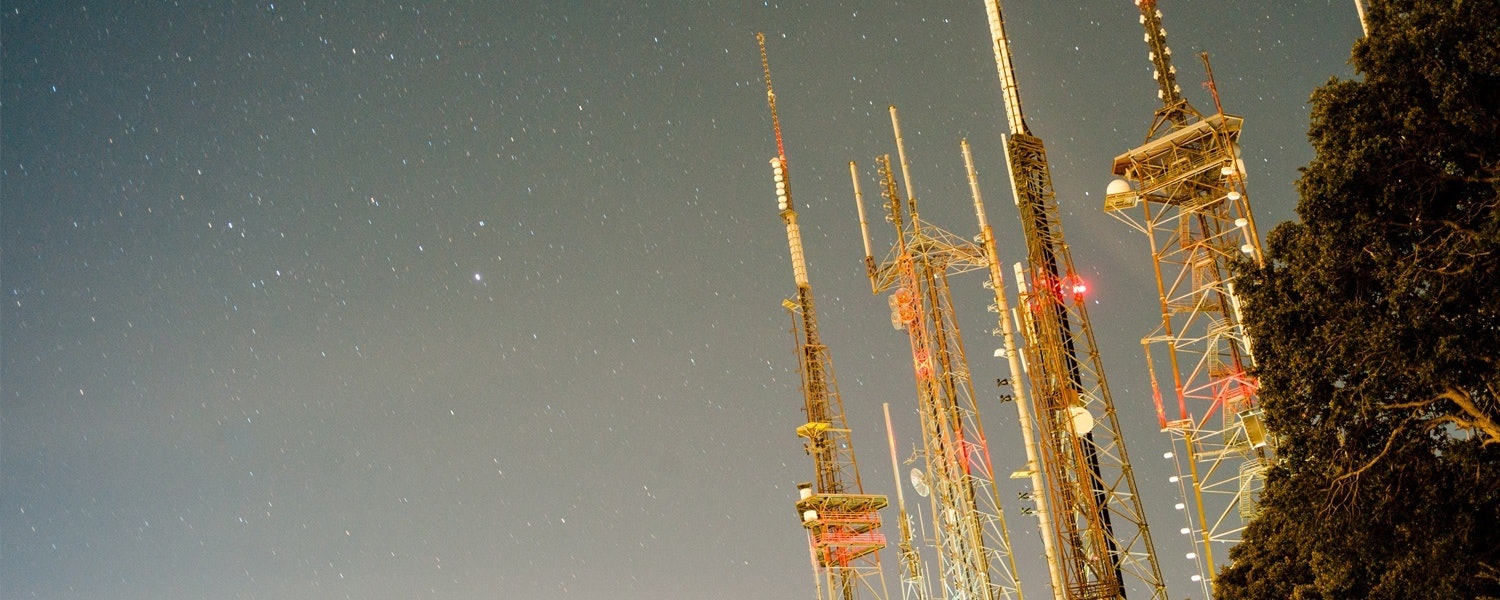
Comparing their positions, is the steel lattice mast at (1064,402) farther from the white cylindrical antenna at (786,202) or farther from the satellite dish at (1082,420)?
the white cylindrical antenna at (786,202)

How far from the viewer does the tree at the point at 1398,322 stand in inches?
704

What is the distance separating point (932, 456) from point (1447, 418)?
2500 centimetres

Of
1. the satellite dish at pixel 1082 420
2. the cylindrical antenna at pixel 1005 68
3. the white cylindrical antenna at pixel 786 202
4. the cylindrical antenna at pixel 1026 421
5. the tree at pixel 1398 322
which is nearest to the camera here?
the tree at pixel 1398 322

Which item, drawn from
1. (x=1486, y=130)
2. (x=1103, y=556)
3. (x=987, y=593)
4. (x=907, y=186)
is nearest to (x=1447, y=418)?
(x=1486, y=130)

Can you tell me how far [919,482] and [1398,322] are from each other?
25.9 metres

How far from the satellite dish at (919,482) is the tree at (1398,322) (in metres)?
23.0

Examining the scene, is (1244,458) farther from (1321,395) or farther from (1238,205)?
(1321,395)

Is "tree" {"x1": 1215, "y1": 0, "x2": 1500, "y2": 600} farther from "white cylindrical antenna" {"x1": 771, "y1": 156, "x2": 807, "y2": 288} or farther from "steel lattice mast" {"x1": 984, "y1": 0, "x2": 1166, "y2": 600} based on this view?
"white cylindrical antenna" {"x1": 771, "y1": 156, "x2": 807, "y2": 288}

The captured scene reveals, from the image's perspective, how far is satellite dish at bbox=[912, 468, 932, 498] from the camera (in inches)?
1704

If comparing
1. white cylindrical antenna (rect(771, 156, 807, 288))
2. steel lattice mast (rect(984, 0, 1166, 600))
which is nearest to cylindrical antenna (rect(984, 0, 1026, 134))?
steel lattice mast (rect(984, 0, 1166, 600))

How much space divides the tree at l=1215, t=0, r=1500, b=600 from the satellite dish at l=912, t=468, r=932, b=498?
2296cm

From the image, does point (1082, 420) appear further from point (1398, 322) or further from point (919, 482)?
point (1398, 322)

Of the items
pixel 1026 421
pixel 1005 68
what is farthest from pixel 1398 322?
pixel 1005 68

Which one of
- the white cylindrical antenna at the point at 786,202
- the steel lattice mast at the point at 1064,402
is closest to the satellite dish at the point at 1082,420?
the steel lattice mast at the point at 1064,402
